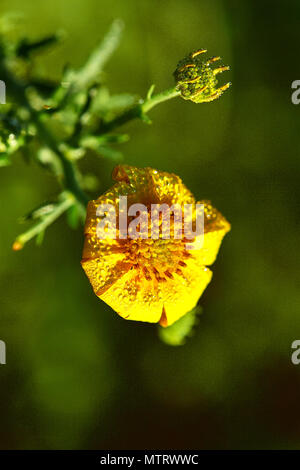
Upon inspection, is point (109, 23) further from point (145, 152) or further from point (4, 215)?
point (4, 215)

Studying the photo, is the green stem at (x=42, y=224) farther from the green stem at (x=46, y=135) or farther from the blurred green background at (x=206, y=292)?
the blurred green background at (x=206, y=292)

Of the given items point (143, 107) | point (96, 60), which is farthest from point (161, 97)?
point (96, 60)

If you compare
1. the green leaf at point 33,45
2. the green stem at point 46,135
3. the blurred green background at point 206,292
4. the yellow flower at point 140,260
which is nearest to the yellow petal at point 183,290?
the yellow flower at point 140,260

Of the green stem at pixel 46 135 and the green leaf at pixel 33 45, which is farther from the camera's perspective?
the green leaf at pixel 33 45

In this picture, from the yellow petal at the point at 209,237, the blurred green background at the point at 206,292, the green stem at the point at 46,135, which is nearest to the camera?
the green stem at the point at 46,135

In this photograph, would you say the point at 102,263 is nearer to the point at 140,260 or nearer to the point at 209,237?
the point at 140,260

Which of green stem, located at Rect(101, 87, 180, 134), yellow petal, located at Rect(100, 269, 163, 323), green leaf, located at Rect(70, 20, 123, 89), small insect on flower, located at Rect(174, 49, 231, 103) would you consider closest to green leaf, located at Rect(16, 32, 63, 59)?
green leaf, located at Rect(70, 20, 123, 89)

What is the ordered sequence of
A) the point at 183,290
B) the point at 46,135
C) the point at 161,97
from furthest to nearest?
the point at 183,290, the point at 161,97, the point at 46,135
